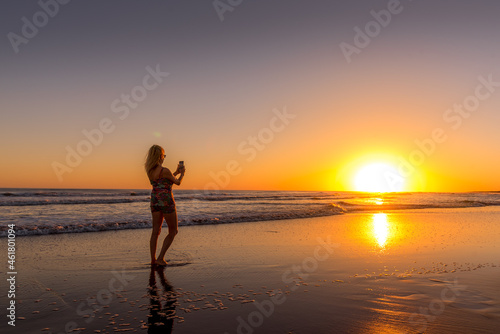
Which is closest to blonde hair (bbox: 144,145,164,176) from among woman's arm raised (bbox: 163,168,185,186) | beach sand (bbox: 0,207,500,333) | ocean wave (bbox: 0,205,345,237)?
woman's arm raised (bbox: 163,168,185,186)

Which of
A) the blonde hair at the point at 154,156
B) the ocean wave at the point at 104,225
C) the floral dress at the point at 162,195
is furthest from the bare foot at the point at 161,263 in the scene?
the ocean wave at the point at 104,225

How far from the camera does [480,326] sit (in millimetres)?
3574

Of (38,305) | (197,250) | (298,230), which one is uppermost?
(298,230)

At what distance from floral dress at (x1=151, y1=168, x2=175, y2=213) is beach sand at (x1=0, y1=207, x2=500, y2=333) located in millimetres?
1129

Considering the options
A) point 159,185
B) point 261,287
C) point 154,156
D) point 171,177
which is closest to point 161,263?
point 159,185

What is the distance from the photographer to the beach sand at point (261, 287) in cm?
372

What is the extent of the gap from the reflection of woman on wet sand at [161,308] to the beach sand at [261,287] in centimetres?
1

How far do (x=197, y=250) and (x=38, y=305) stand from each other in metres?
4.25

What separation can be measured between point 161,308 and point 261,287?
5.14 ft

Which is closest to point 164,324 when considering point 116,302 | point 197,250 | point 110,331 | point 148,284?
point 110,331

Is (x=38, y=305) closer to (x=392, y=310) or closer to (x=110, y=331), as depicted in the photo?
(x=110, y=331)

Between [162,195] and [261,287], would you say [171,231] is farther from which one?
[261,287]

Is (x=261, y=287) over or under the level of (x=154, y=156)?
under

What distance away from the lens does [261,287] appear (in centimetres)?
514
